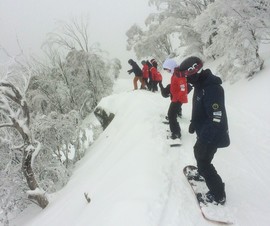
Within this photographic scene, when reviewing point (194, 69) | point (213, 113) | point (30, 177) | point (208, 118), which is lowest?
point (30, 177)

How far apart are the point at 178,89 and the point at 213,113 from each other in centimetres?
314

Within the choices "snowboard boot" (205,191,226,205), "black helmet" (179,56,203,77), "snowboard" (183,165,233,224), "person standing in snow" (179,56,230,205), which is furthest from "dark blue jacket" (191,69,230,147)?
"snowboard" (183,165,233,224)

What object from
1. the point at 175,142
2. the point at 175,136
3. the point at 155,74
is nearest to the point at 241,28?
the point at 155,74

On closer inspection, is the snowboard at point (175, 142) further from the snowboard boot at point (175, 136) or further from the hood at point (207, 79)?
the hood at point (207, 79)

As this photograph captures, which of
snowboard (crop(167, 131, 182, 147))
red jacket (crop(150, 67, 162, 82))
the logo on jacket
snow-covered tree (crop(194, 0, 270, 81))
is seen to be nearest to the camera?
the logo on jacket

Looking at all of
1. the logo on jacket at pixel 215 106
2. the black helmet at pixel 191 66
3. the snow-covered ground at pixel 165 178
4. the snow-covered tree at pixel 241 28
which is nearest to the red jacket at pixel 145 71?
the snow-covered tree at pixel 241 28

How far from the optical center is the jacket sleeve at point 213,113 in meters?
4.09

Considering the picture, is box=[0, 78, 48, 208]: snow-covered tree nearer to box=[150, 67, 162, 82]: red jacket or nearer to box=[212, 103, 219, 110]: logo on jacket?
box=[150, 67, 162, 82]: red jacket

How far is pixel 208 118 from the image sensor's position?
13.9 ft

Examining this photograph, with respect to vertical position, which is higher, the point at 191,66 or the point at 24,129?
the point at 191,66

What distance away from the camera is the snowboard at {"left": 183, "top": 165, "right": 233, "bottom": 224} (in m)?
4.22

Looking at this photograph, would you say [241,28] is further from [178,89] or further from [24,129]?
[24,129]

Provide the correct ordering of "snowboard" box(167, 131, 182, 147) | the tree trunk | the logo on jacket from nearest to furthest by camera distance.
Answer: the logo on jacket
"snowboard" box(167, 131, 182, 147)
the tree trunk

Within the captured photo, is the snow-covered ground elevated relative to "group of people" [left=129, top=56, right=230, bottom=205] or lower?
lower
